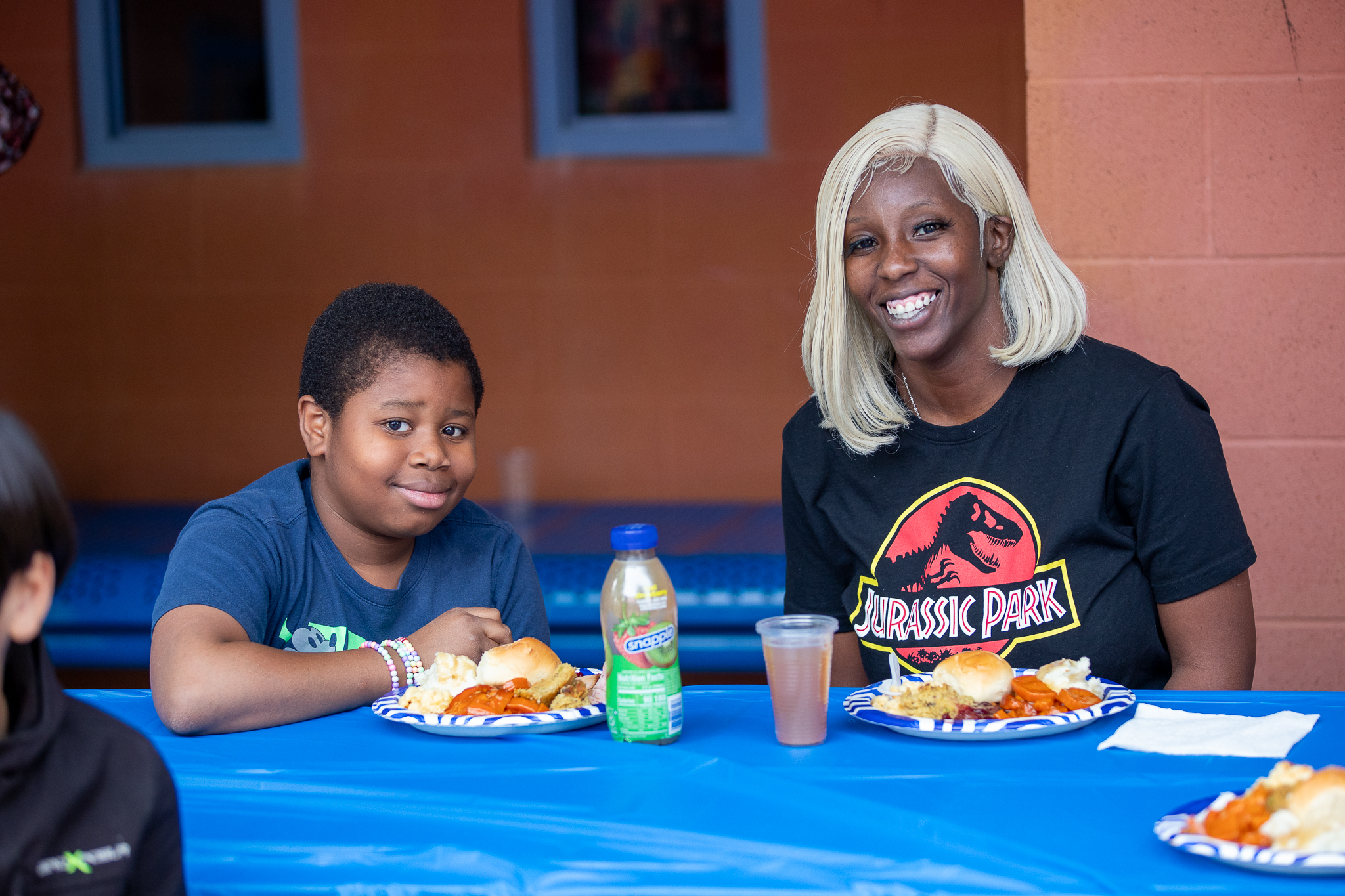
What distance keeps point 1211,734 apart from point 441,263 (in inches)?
126

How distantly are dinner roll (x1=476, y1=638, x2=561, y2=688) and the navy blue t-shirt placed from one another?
0.29 metres

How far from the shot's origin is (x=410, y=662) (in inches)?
54.4

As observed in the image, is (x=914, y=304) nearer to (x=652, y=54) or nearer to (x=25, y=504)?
(x=25, y=504)

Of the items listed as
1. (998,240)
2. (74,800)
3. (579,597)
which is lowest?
(579,597)

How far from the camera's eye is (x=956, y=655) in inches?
48.8

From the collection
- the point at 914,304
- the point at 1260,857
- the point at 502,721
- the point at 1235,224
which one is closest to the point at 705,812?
the point at 502,721

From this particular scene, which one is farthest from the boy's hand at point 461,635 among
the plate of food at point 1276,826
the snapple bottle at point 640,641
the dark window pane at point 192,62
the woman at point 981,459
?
the dark window pane at point 192,62

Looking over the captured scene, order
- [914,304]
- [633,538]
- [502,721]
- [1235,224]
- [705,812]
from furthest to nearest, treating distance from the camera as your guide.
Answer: [1235,224] < [914,304] < [502,721] < [633,538] < [705,812]

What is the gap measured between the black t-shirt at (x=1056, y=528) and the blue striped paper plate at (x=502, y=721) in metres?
0.51

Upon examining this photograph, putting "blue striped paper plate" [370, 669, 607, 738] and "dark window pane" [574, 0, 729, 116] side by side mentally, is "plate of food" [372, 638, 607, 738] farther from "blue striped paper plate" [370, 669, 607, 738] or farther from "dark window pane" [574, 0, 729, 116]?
"dark window pane" [574, 0, 729, 116]

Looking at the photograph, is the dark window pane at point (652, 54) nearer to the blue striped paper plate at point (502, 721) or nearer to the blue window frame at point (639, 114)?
the blue window frame at point (639, 114)

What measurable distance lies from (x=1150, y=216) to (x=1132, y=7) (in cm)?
39

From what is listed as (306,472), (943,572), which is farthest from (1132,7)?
(306,472)

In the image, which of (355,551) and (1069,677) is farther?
(355,551)
